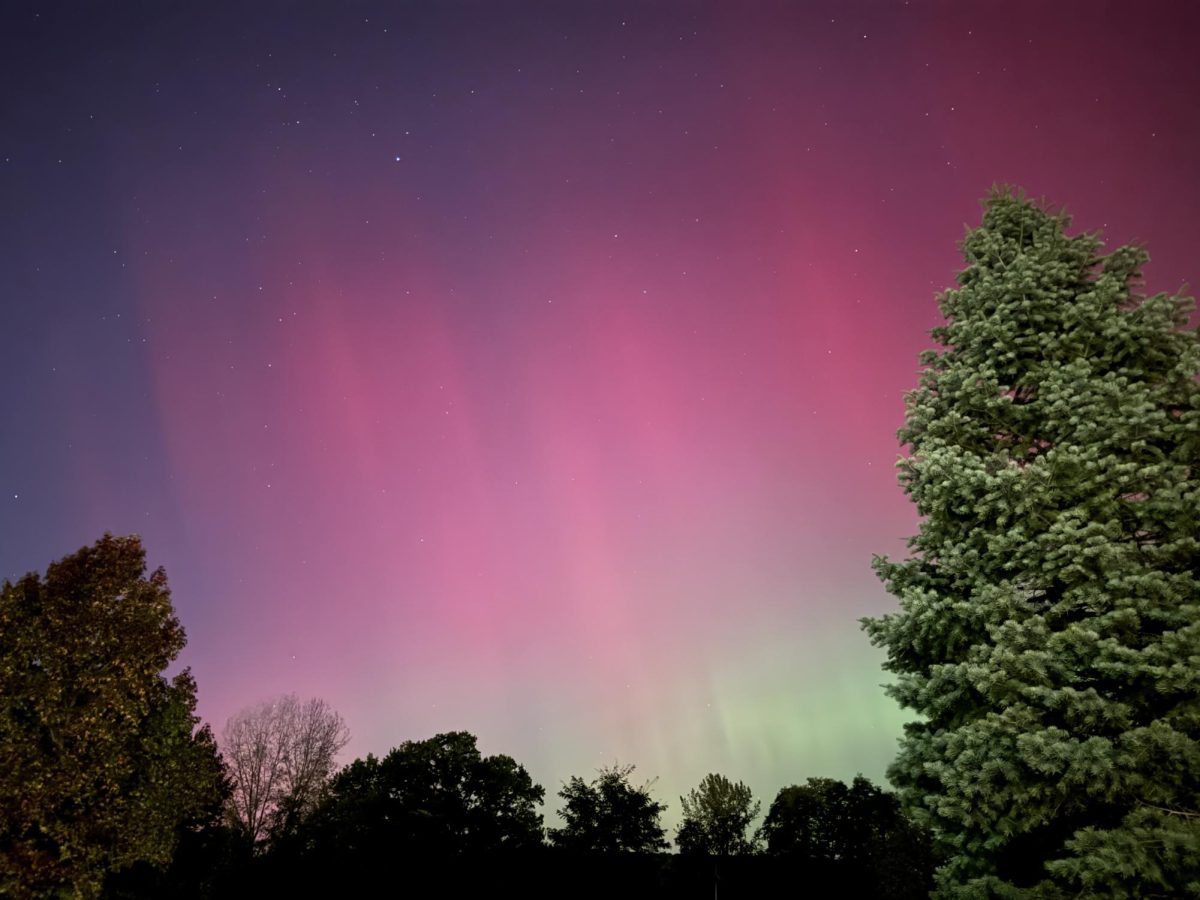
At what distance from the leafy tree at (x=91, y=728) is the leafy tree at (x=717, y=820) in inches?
2247

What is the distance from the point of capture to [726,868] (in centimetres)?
4703

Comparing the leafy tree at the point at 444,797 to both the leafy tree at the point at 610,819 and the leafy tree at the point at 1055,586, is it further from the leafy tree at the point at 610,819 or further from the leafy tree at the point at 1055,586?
the leafy tree at the point at 1055,586

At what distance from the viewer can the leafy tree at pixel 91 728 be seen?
1437 centimetres

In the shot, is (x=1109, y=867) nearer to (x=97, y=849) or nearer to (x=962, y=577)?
(x=962, y=577)

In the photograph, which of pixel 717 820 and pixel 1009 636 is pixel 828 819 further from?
pixel 1009 636

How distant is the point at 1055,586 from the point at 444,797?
53.3m

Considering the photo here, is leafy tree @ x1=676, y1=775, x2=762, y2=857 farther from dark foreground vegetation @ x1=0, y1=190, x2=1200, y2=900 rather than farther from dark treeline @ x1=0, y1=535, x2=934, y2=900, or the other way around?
dark foreground vegetation @ x1=0, y1=190, x2=1200, y2=900

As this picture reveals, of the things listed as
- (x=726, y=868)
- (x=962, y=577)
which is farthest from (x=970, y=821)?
(x=726, y=868)

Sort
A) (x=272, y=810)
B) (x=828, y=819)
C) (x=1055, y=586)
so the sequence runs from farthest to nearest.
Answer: (x=828, y=819)
(x=272, y=810)
(x=1055, y=586)

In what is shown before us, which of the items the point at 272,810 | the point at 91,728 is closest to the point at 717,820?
the point at 272,810

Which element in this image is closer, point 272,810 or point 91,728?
point 91,728

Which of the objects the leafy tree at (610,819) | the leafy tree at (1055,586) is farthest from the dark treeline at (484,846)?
the leafy tree at (1055,586)

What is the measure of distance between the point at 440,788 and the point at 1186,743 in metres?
55.1

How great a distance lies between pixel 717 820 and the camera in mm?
62594
